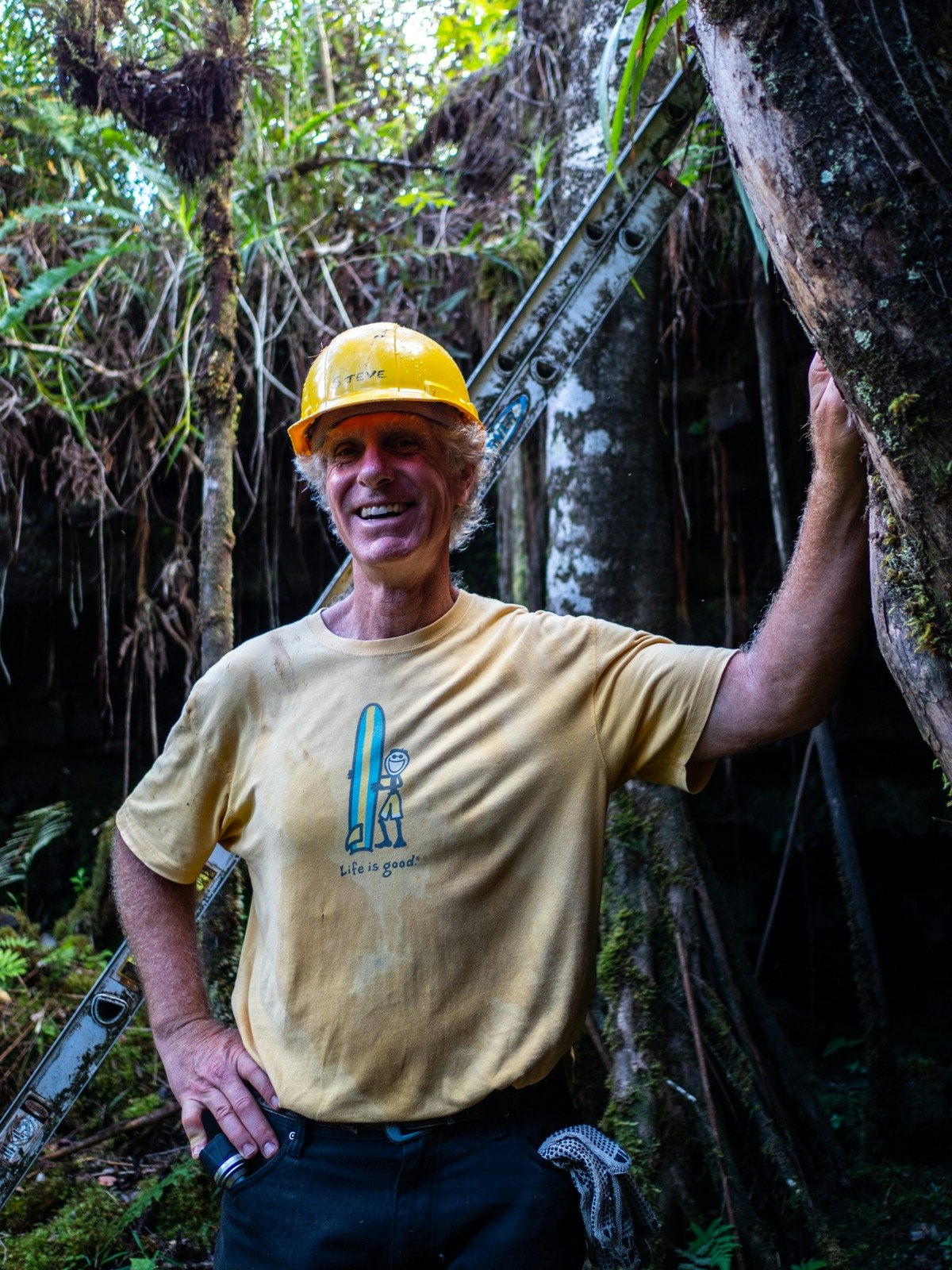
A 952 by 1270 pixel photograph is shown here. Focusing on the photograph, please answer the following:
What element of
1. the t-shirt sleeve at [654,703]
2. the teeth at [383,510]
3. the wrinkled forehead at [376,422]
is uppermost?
the wrinkled forehead at [376,422]

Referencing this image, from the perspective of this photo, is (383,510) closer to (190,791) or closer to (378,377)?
(378,377)

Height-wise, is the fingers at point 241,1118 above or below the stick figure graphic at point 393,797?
below

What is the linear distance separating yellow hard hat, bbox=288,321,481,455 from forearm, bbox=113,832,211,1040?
0.97 metres

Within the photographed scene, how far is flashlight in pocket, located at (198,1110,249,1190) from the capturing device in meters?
1.82

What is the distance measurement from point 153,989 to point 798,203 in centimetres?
179

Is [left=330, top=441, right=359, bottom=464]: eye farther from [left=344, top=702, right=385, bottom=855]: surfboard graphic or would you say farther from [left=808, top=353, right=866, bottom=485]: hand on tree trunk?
[left=808, top=353, right=866, bottom=485]: hand on tree trunk

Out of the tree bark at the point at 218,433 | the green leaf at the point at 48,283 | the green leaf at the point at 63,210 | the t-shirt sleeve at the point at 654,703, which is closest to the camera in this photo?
the t-shirt sleeve at the point at 654,703

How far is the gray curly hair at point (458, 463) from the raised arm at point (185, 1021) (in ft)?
2.71

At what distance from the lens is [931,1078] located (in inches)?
148

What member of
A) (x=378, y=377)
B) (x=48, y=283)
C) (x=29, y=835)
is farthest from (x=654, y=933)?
(x=29, y=835)

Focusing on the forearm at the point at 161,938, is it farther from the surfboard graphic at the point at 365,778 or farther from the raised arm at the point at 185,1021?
the surfboard graphic at the point at 365,778

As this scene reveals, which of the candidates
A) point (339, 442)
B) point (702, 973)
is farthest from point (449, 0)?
point (702, 973)

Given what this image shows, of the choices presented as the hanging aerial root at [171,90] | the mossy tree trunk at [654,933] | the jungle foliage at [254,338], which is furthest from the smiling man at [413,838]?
the hanging aerial root at [171,90]

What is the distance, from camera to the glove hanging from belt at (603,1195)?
1700 millimetres
